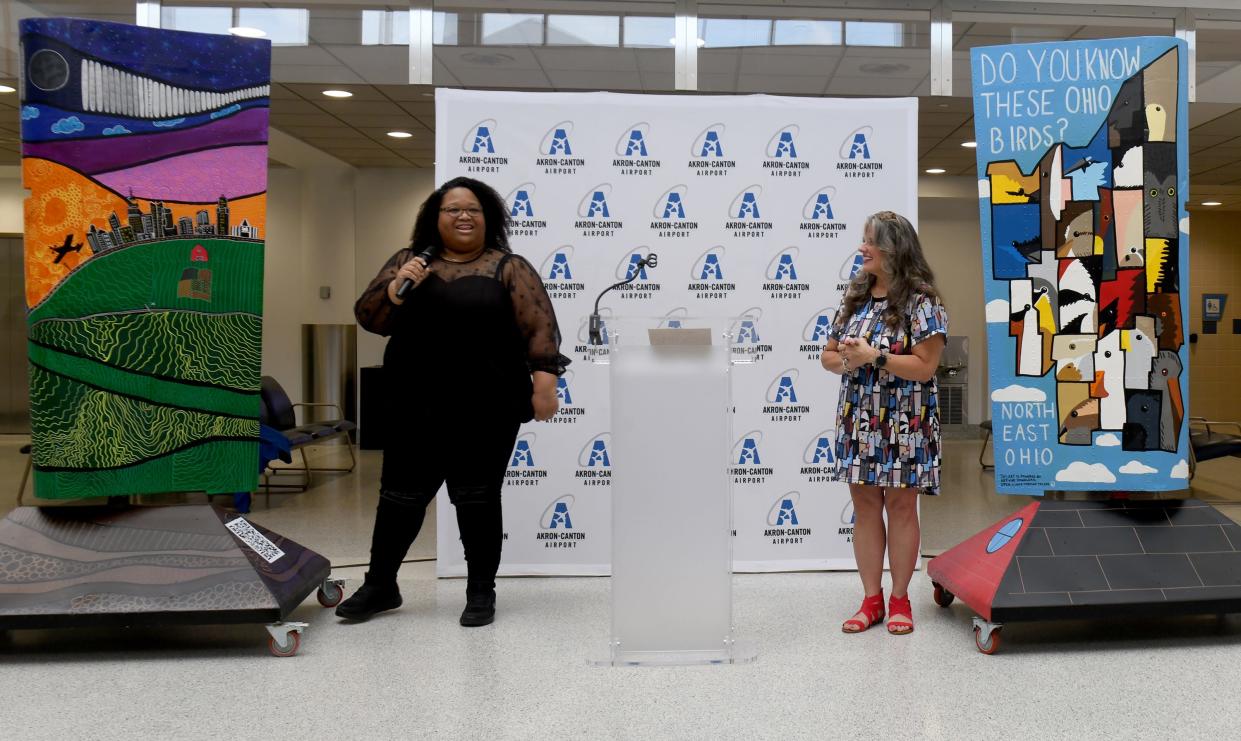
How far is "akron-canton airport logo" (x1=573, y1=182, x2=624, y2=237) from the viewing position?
13.9 feet

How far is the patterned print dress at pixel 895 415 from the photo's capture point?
125 inches

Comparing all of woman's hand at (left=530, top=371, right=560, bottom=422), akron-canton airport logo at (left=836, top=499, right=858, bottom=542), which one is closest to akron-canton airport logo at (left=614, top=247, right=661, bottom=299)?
woman's hand at (left=530, top=371, right=560, bottom=422)

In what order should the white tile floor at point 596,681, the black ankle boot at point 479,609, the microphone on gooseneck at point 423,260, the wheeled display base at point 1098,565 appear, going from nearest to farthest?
the white tile floor at point 596,681, the wheeled display base at point 1098,565, the microphone on gooseneck at point 423,260, the black ankle boot at point 479,609

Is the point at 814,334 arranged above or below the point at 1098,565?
above

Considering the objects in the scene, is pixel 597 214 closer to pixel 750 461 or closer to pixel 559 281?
pixel 559 281

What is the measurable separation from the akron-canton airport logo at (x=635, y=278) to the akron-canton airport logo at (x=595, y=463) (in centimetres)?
63

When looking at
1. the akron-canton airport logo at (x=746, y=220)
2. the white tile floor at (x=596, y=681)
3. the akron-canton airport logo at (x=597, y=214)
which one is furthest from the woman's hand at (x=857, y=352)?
the akron-canton airport logo at (x=597, y=214)

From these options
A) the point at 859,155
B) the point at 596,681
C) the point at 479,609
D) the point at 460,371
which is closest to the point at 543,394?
the point at 460,371

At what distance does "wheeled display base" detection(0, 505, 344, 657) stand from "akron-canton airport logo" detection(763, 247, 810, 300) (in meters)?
2.30

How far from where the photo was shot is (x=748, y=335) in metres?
3.39

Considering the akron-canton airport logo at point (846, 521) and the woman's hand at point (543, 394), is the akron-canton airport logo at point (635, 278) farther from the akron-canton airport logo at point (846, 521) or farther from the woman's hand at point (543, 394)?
the akron-canton airport logo at point (846, 521)

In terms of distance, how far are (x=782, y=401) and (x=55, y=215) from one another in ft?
9.50

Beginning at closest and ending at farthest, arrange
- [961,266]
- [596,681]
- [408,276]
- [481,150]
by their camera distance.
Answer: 1. [596,681]
2. [408,276]
3. [481,150]
4. [961,266]

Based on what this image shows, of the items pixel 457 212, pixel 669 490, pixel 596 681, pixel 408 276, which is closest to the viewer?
pixel 596 681
